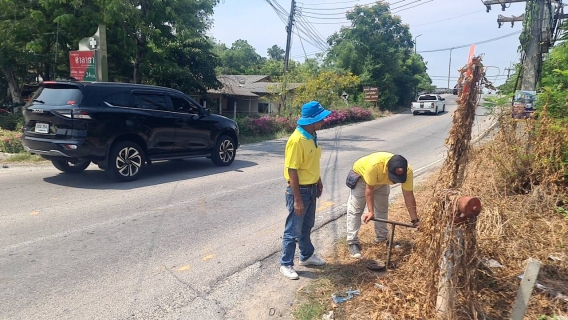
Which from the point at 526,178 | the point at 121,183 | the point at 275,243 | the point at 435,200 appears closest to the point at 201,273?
the point at 275,243

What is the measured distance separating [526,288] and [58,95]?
7593 millimetres

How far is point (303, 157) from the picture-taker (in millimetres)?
3879

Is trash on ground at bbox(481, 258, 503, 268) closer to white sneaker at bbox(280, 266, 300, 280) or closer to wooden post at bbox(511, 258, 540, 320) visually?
wooden post at bbox(511, 258, 540, 320)

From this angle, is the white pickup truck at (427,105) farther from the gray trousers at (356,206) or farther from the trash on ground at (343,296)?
the trash on ground at (343,296)

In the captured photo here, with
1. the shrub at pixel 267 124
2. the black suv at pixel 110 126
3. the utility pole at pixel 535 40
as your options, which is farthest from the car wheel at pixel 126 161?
the utility pole at pixel 535 40

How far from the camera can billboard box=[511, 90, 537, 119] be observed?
20.1 ft

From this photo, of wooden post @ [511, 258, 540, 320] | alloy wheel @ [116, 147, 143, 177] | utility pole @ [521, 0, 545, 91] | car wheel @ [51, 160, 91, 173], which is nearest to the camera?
wooden post @ [511, 258, 540, 320]

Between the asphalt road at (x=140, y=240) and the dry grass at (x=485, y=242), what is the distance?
607 millimetres

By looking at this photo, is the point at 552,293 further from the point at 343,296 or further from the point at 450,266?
the point at 343,296

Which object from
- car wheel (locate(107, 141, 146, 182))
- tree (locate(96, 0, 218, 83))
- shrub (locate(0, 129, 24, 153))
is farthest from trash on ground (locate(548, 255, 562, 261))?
tree (locate(96, 0, 218, 83))

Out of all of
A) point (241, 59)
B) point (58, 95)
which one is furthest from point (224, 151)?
point (241, 59)

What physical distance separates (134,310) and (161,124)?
18.3ft

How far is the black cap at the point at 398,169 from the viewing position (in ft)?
13.2

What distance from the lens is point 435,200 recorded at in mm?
3100
